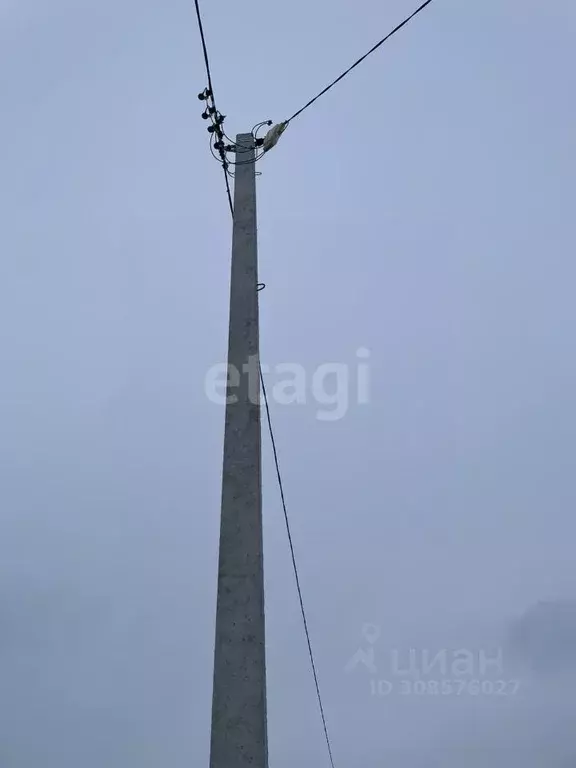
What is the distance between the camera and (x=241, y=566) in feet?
17.2

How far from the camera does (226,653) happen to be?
4984mm

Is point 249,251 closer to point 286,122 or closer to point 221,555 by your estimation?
point 286,122

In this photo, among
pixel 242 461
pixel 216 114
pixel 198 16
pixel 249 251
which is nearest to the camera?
pixel 242 461

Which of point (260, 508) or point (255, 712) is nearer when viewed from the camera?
point (255, 712)

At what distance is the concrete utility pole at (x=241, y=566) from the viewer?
4.76m

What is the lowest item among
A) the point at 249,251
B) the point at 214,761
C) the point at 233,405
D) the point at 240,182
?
the point at 214,761

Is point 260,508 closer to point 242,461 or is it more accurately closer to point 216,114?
point 242,461

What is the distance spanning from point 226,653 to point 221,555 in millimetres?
655

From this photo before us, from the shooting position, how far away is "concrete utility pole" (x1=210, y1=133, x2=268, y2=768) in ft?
15.6

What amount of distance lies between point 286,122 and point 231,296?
2.46 meters

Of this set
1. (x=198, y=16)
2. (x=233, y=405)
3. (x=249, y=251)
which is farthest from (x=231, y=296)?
(x=198, y=16)

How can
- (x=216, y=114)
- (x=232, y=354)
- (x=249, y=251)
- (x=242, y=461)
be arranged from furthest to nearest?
1. (x=216, y=114)
2. (x=249, y=251)
3. (x=232, y=354)
4. (x=242, y=461)

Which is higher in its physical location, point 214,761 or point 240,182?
point 240,182

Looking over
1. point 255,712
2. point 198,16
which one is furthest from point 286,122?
point 255,712
